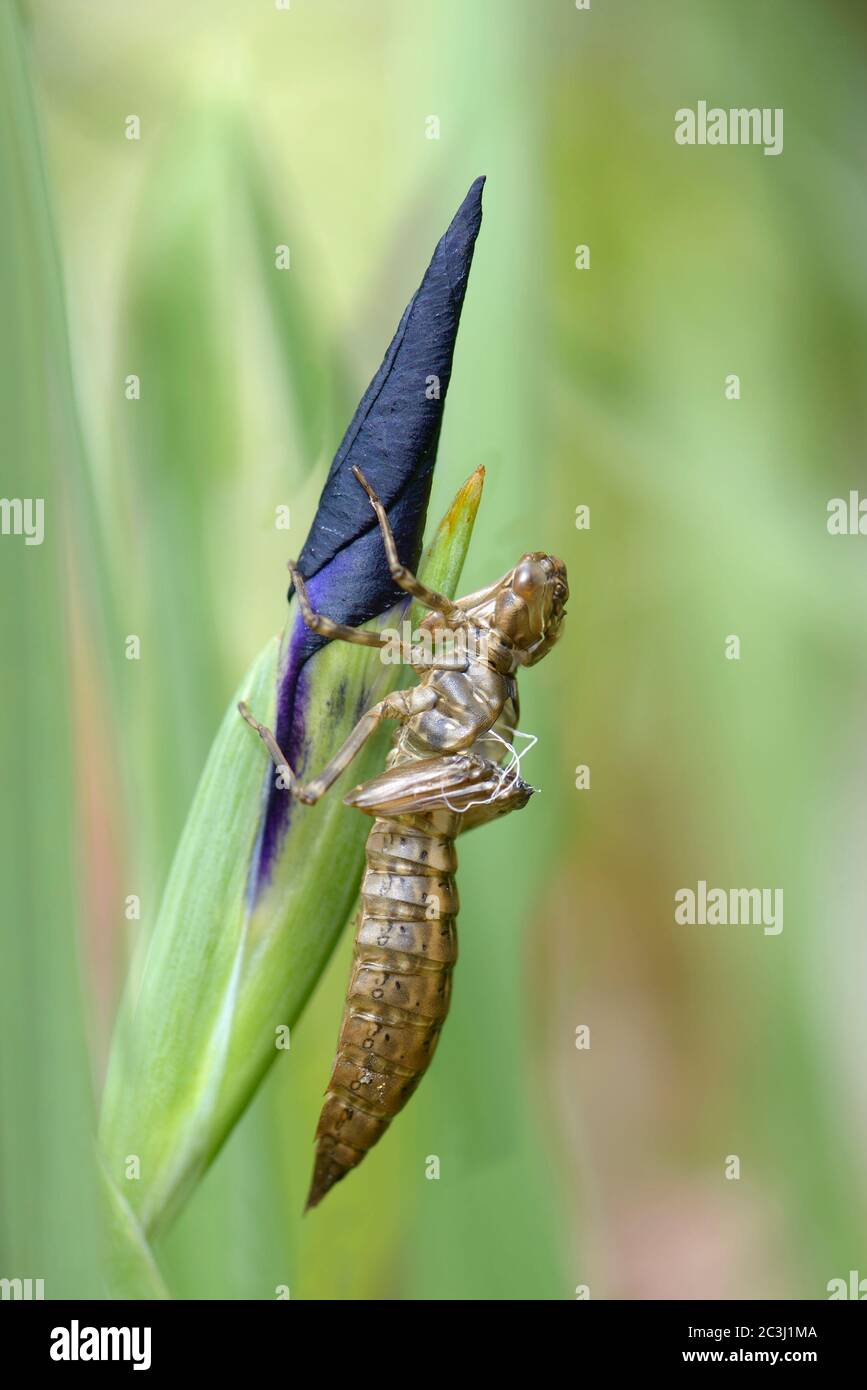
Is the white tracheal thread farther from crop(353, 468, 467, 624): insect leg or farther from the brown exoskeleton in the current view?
crop(353, 468, 467, 624): insect leg

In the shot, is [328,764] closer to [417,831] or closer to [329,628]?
[329,628]

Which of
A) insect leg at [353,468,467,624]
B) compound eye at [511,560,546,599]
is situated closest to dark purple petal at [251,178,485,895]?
insect leg at [353,468,467,624]

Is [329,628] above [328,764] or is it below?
above

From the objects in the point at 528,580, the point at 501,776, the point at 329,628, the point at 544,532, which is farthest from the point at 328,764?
the point at 544,532

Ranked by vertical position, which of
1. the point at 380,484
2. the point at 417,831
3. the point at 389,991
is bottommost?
the point at 389,991

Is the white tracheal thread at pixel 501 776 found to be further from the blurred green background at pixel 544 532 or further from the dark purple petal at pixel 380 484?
the dark purple petal at pixel 380 484

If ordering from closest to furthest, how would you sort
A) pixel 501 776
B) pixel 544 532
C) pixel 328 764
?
pixel 328 764 < pixel 501 776 < pixel 544 532

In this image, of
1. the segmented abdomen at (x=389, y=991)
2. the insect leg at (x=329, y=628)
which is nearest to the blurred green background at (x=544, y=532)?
the segmented abdomen at (x=389, y=991)
